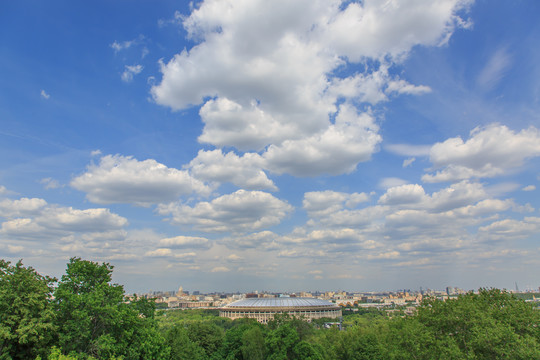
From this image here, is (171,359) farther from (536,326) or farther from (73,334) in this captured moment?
(536,326)

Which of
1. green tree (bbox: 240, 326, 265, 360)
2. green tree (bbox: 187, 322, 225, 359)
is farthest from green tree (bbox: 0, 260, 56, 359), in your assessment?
green tree (bbox: 187, 322, 225, 359)

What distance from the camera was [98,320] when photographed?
28984mm

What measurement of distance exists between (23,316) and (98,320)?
206 inches

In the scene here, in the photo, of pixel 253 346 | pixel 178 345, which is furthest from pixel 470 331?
pixel 253 346

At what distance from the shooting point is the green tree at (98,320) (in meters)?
27.2

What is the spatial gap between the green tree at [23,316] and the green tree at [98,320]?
44.5 inches

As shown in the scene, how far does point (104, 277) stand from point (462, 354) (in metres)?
30.1

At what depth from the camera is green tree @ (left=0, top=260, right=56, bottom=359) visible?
25578 mm

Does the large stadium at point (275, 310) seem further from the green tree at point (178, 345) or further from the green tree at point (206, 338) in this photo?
the green tree at point (178, 345)

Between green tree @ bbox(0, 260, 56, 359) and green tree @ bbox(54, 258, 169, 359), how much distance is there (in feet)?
3.71

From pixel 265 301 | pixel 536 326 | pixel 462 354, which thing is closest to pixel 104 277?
pixel 462 354

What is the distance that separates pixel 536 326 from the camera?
30672mm

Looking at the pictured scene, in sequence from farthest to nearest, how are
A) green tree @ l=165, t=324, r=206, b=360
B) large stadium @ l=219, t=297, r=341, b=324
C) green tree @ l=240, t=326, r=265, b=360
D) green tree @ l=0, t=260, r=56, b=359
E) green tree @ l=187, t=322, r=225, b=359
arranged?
large stadium @ l=219, t=297, r=341, b=324
green tree @ l=187, t=322, r=225, b=359
green tree @ l=240, t=326, r=265, b=360
green tree @ l=165, t=324, r=206, b=360
green tree @ l=0, t=260, r=56, b=359

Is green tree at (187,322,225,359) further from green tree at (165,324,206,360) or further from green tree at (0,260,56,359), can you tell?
green tree at (0,260,56,359)
